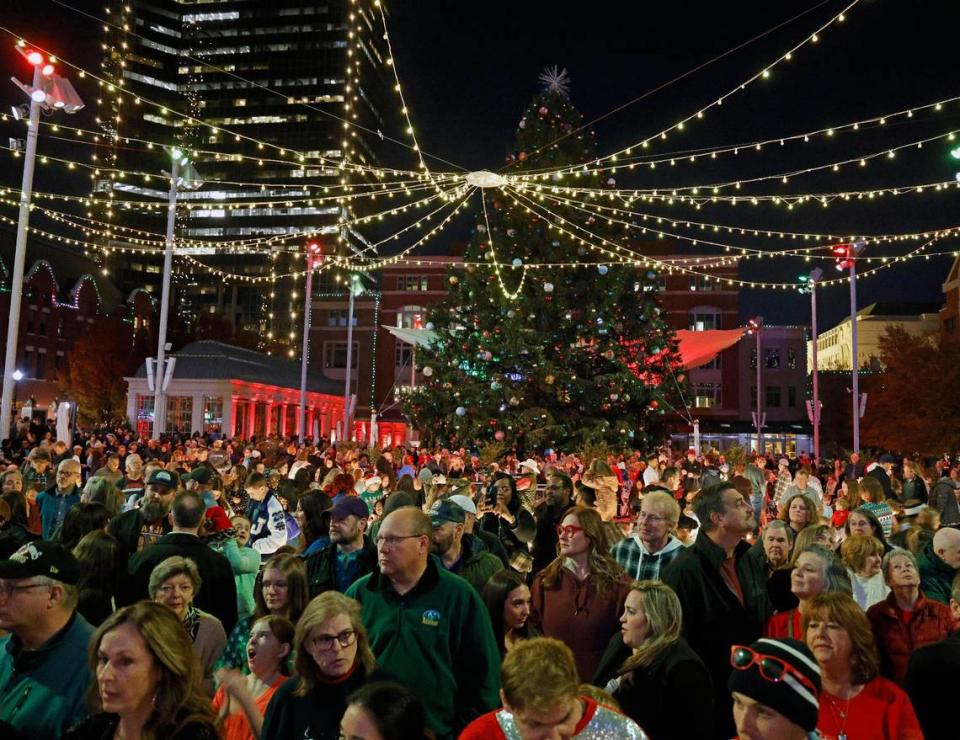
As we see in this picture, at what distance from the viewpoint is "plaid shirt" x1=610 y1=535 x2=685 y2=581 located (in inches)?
220

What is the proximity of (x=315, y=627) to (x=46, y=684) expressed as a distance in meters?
1.05

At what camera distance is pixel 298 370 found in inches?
2032

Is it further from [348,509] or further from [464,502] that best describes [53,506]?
[464,502]

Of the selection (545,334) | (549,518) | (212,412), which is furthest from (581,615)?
(212,412)

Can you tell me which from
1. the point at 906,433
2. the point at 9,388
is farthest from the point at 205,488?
the point at 906,433

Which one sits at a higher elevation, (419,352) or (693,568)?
(419,352)

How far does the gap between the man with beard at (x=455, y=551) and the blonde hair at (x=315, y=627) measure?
187cm

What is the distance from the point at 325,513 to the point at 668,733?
380 cm

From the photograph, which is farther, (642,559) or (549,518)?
(549,518)

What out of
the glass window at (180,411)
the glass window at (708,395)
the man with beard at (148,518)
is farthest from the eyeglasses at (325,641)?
the glass window at (708,395)

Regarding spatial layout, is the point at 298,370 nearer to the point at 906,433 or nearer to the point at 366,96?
the point at 906,433

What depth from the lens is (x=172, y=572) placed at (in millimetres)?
4332

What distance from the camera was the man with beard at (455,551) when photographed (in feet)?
17.6

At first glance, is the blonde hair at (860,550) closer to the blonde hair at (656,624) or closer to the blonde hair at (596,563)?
the blonde hair at (596,563)
